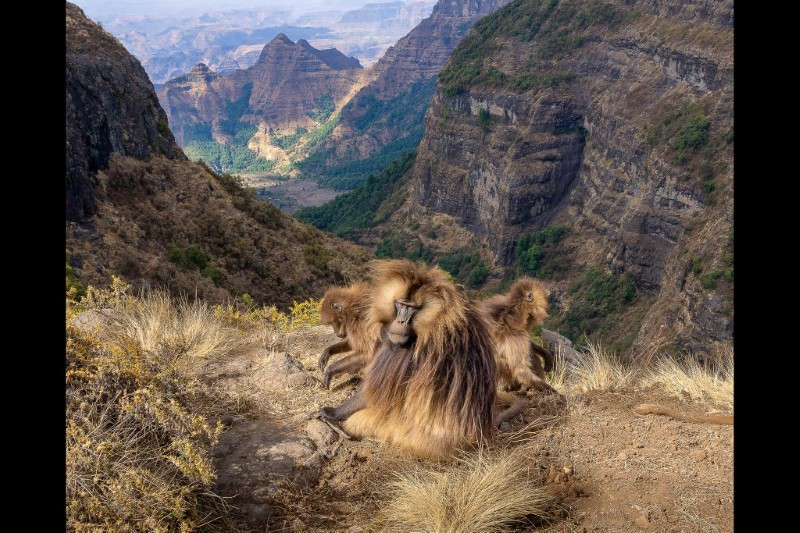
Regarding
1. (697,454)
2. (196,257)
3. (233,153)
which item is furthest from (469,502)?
(233,153)

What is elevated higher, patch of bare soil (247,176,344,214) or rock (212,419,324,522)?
rock (212,419,324,522)

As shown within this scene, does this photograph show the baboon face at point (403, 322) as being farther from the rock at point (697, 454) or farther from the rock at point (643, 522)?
the rock at point (697, 454)

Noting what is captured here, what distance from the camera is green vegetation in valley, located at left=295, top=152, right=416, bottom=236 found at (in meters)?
94.6

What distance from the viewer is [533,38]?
88.1m

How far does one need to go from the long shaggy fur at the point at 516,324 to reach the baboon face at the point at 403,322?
87.4 inches

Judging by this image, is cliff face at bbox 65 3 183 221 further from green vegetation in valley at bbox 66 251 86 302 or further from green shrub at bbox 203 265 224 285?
green vegetation in valley at bbox 66 251 86 302

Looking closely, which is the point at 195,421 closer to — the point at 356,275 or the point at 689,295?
the point at 356,275

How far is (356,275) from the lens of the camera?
92.4 feet

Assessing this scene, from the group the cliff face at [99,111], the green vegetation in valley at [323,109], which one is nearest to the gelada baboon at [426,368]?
the cliff face at [99,111]

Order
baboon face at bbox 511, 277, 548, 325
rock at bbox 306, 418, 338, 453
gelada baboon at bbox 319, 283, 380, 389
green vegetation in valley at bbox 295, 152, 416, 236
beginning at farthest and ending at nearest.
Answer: green vegetation in valley at bbox 295, 152, 416, 236 → baboon face at bbox 511, 277, 548, 325 → gelada baboon at bbox 319, 283, 380, 389 → rock at bbox 306, 418, 338, 453

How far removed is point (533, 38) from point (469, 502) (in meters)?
93.7

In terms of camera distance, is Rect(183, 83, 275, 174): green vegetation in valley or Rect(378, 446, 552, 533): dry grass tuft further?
Rect(183, 83, 275, 174): green vegetation in valley

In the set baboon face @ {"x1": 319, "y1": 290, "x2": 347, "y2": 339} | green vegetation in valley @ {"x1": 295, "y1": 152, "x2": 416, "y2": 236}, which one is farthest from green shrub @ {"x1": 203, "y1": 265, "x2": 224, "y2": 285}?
green vegetation in valley @ {"x1": 295, "y1": 152, "x2": 416, "y2": 236}

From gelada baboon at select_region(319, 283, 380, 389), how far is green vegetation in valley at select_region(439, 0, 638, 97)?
77.4 m
